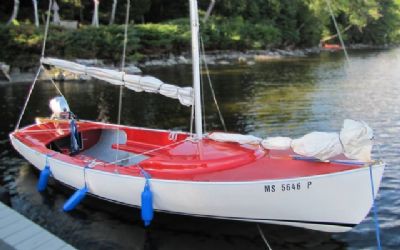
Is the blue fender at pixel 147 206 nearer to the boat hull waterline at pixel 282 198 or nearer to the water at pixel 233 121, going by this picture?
the boat hull waterline at pixel 282 198

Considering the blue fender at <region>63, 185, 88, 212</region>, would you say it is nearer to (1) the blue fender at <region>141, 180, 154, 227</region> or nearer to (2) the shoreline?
(1) the blue fender at <region>141, 180, 154, 227</region>

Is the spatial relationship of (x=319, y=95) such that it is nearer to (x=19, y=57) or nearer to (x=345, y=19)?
(x=19, y=57)

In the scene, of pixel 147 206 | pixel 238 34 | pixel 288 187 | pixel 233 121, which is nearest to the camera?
pixel 288 187

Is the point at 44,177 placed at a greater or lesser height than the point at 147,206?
lesser

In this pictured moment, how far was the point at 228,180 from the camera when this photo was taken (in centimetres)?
987

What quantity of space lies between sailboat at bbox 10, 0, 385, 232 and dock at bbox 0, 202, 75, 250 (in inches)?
96.0

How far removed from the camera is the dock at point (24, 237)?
7.83 m

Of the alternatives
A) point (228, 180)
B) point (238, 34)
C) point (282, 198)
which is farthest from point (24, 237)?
point (238, 34)

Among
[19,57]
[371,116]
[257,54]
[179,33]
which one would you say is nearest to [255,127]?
[371,116]

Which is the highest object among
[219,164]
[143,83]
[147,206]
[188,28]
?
[188,28]

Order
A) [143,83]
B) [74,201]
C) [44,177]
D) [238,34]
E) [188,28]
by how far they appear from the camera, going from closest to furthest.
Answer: [74,201] → [143,83] → [44,177] → [188,28] → [238,34]

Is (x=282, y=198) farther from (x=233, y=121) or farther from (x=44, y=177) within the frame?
(x=233, y=121)

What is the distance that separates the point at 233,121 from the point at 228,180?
1326cm

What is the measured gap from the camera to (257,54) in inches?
2571
